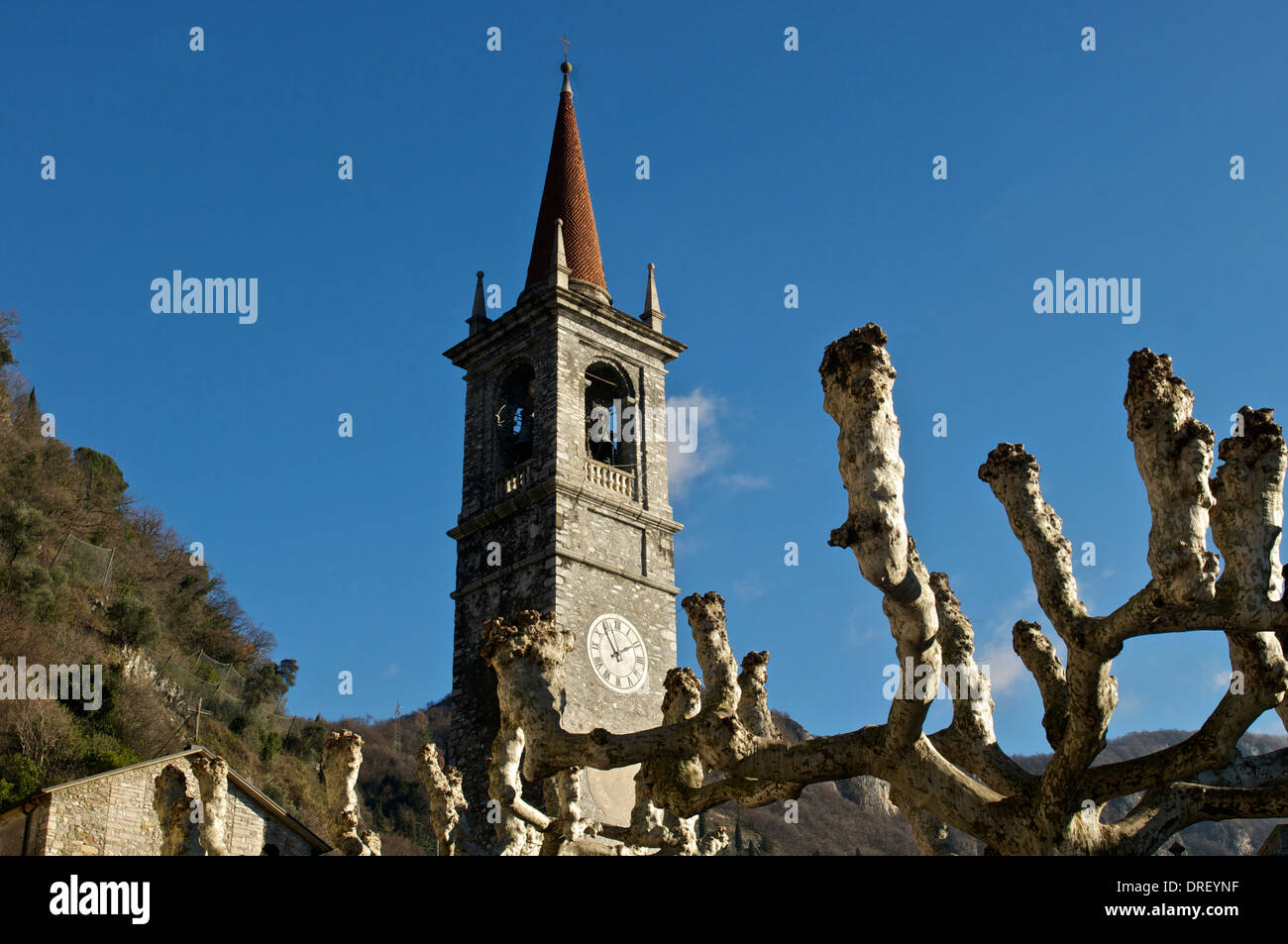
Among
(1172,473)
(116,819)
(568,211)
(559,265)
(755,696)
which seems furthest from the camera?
(568,211)

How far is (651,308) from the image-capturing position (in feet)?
103

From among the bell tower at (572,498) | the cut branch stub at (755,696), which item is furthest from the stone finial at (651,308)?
the cut branch stub at (755,696)

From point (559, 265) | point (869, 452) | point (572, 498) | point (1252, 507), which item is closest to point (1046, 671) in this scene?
point (1252, 507)

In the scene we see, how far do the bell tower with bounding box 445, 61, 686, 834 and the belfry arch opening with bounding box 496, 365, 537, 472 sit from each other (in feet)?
0.12

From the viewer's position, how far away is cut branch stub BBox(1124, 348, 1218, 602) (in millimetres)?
7840

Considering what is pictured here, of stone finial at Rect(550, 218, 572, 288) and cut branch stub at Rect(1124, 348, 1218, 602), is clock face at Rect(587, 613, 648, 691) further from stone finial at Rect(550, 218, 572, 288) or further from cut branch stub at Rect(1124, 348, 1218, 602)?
cut branch stub at Rect(1124, 348, 1218, 602)

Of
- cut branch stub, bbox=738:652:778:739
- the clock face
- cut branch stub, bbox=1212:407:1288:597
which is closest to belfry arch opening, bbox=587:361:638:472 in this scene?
the clock face

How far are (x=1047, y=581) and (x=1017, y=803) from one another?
1.53m

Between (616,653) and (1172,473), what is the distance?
60.9 feet

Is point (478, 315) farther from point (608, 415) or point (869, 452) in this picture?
point (869, 452)
